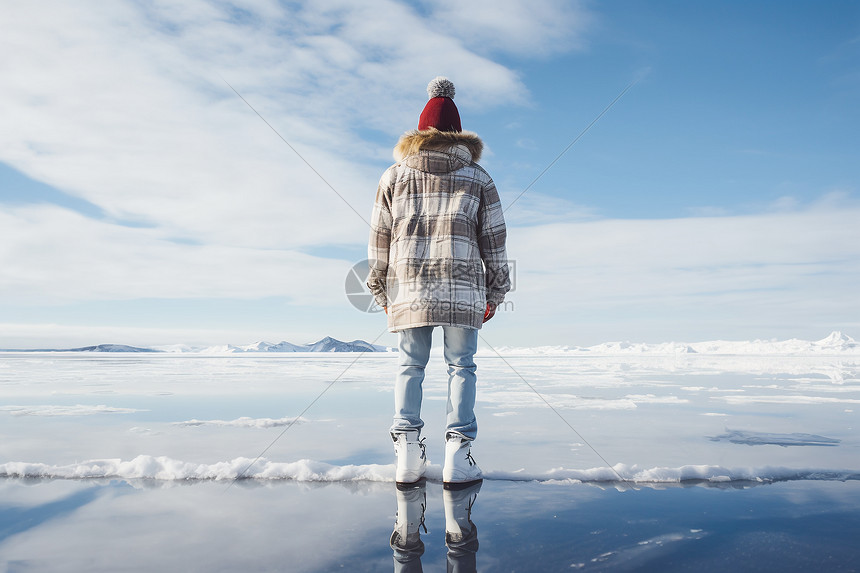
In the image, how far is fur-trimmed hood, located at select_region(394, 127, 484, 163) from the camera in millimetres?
2811

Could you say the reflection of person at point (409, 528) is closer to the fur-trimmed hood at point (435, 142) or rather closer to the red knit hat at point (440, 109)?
the fur-trimmed hood at point (435, 142)

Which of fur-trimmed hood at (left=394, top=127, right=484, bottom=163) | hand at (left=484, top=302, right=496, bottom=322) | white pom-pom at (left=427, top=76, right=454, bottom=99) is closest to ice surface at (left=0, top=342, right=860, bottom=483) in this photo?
hand at (left=484, top=302, right=496, bottom=322)

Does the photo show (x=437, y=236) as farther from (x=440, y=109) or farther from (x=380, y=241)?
(x=440, y=109)

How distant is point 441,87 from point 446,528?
2.38 meters

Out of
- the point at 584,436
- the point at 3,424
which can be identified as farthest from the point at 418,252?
the point at 3,424

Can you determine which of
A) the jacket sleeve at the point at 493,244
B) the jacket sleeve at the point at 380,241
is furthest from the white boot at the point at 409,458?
the jacket sleeve at the point at 493,244

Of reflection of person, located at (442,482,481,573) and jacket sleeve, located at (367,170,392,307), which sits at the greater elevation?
jacket sleeve, located at (367,170,392,307)

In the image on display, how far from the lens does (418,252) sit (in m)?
2.74

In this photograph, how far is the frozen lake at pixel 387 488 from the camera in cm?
165

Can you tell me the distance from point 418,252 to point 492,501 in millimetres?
1278

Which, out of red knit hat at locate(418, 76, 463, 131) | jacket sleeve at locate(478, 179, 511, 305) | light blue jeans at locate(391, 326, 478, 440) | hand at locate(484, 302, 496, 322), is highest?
red knit hat at locate(418, 76, 463, 131)

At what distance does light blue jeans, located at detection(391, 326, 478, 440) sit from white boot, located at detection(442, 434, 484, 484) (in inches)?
1.8

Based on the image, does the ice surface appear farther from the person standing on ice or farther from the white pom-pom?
the white pom-pom

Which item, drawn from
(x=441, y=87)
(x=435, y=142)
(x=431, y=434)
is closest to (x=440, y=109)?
(x=441, y=87)
